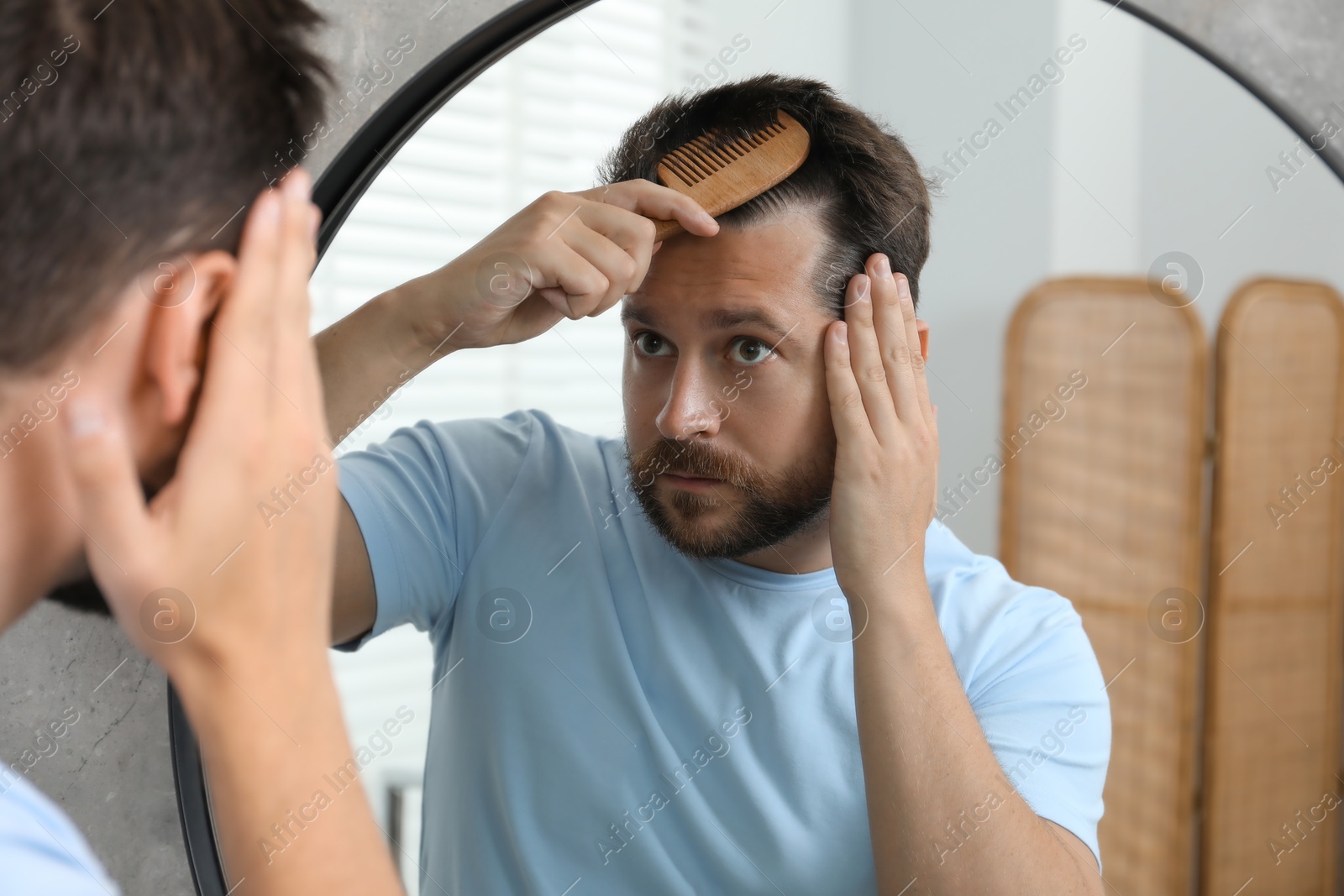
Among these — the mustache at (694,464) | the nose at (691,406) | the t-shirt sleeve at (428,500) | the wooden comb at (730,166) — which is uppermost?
the wooden comb at (730,166)

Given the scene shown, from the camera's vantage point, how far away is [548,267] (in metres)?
0.57

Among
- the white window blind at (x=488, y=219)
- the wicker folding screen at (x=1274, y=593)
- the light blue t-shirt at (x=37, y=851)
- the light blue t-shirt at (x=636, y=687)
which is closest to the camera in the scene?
the light blue t-shirt at (x=37, y=851)

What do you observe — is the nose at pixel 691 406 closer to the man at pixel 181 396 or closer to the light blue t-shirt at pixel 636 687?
the light blue t-shirt at pixel 636 687

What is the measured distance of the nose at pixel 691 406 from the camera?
652 mm

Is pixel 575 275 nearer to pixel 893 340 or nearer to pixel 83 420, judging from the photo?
pixel 893 340

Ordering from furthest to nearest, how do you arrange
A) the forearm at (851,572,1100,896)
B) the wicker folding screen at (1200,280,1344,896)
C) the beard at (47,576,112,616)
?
the wicker folding screen at (1200,280,1344,896)
the forearm at (851,572,1100,896)
the beard at (47,576,112,616)

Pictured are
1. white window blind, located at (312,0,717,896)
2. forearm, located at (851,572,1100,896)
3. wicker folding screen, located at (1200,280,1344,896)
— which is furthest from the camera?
wicker folding screen, located at (1200,280,1344,896)

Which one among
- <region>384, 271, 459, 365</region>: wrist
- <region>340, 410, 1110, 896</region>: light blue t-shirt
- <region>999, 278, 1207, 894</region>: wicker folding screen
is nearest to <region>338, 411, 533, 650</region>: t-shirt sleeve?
<region>340, 410, 1110, 896</region>: light blue t-shirt

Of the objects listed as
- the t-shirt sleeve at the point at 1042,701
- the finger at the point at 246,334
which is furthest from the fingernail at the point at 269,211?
the t-shirt sleeve at the point at 1042,701

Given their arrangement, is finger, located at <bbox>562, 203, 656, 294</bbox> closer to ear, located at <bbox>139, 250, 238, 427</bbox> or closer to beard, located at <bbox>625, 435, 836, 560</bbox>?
beard, located at <bbox>625, 435, 836, 560</bbox>

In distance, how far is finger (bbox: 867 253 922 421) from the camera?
2.09 feet

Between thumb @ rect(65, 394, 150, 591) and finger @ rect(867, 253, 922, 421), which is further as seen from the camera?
finger @ rect(867, 253, 922, 421)

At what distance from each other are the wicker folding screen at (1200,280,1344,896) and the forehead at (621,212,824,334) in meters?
1.03

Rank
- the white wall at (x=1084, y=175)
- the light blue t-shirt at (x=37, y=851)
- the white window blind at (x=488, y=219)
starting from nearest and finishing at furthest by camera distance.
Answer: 1. the light blue t-shirt at (x=37, y=851)
2. the white window blind at (x=488, y=219)
3. the white wall at (x=1084, y=175)
